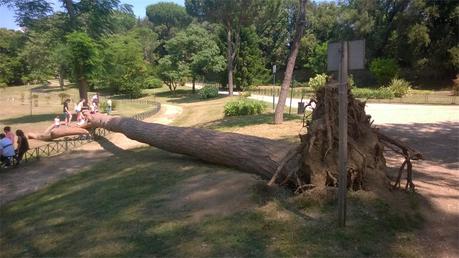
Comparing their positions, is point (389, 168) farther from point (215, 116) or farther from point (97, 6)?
point (97, 6)

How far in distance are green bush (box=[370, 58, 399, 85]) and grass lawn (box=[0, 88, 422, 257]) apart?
4166cm

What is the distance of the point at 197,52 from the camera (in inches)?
1977

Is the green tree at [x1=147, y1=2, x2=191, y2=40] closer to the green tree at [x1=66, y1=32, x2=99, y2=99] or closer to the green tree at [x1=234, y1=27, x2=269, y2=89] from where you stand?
the green tree at [x1=234, y1=27, x2=269, y2=89]

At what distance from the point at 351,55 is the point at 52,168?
1134 cm

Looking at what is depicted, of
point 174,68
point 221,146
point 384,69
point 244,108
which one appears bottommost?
point 221,146

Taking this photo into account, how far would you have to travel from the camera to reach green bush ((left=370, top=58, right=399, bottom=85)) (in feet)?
155

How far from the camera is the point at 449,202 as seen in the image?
7.15m

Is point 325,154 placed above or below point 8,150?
above

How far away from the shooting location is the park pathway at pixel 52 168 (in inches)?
461

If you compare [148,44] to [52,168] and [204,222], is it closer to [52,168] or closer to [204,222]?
[52,168]

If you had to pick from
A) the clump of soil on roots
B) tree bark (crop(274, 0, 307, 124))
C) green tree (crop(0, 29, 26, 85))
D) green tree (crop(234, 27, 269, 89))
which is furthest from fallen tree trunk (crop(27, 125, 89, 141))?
green tree (crop(0, 29, 26, 85))

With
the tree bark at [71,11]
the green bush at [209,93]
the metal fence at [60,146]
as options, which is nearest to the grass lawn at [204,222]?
the metal fence at [60,146]

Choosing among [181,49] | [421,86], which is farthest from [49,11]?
[421,86]

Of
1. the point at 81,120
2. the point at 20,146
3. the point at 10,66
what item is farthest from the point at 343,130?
the point at 10,66
